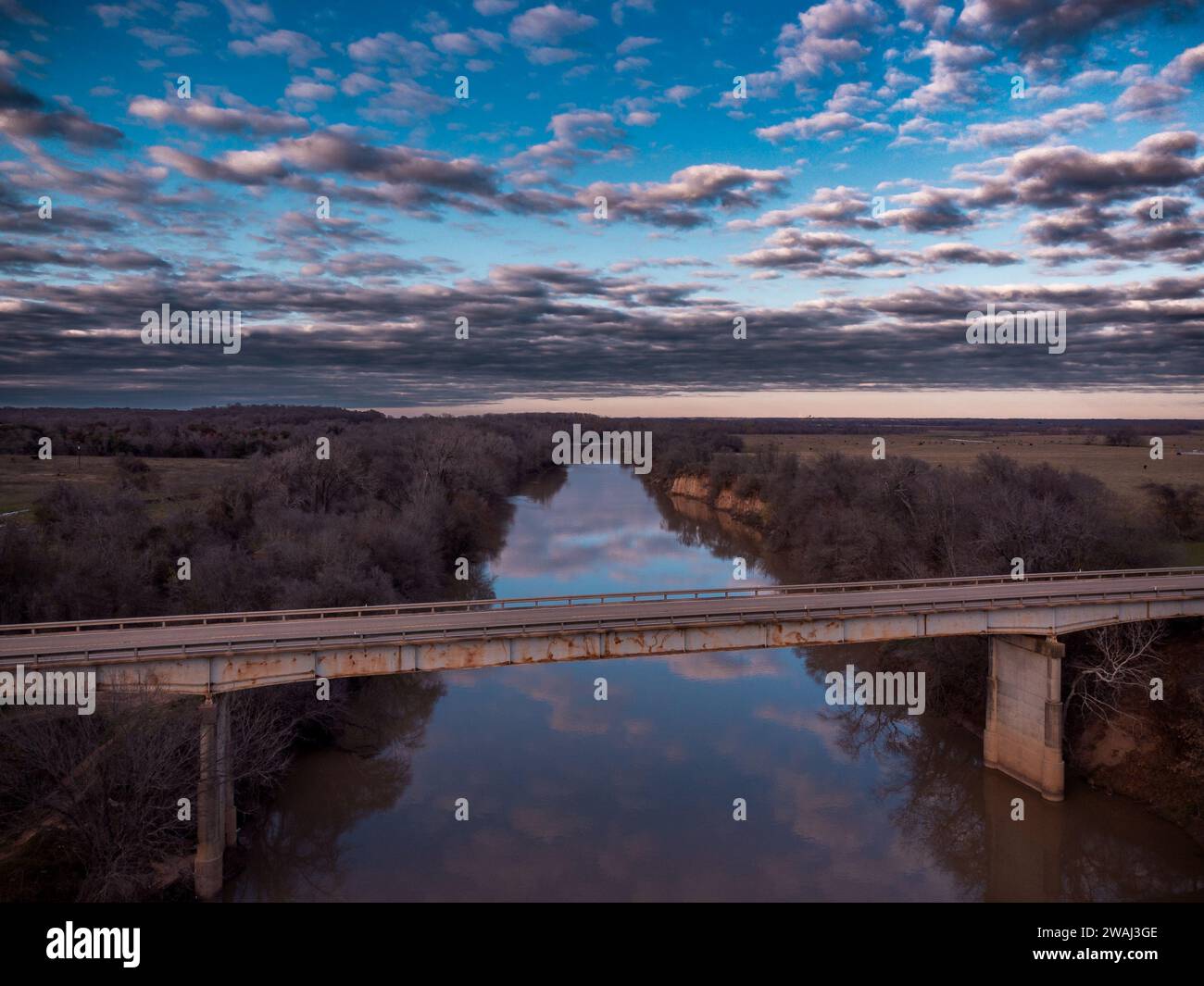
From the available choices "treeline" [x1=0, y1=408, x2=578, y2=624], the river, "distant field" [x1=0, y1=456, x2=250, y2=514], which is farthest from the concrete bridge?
"distant field" [x1=0, y1=456, x2=250, y2=514]

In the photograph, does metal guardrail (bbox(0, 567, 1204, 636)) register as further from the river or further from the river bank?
the river

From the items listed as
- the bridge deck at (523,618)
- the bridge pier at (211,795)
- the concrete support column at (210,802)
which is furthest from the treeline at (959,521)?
the concrete support column at (210,802)

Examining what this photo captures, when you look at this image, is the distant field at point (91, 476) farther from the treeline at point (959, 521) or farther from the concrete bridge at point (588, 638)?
the treeline at point (959, 521)

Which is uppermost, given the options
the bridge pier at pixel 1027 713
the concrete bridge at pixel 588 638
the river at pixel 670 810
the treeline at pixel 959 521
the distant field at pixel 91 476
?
the distant field at pixel 91 476
